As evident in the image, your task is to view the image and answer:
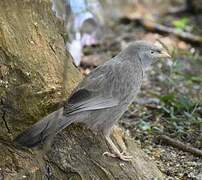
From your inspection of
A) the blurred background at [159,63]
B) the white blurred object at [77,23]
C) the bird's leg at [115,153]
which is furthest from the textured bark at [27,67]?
the white blurred object at [77,23]

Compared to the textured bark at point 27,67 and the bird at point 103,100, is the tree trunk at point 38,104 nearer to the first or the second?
the textured bark at point 27,67

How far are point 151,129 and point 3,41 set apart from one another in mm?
2193

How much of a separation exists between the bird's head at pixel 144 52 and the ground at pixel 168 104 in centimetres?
99

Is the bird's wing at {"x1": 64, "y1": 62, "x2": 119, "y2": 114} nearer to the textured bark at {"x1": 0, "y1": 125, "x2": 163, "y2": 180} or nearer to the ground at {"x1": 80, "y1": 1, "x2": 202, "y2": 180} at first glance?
the textured bark at {"x1": 0, "y1": 125, "x2": 163, "y2": 180}

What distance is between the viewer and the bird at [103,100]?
4.10 meters

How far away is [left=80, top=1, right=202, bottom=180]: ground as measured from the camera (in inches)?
210

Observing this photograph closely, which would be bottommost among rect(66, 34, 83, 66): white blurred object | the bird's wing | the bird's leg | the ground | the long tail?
the ground

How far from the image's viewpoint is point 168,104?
21.0ft

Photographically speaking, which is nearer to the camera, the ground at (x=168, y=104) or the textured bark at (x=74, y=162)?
the textured bark at (x=74, y=162)

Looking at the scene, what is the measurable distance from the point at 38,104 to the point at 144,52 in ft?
3.51

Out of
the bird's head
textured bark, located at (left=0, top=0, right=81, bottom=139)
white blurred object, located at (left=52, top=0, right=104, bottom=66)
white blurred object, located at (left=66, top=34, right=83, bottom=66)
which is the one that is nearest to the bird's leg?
textured bark, located at (left=0, top=0, right=81, bottom=139)

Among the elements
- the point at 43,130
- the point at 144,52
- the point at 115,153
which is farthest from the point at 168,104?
the point at 43,130

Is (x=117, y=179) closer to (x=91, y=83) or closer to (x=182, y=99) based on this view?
(x=91, y=83)

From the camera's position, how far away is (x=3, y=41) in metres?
4.26
